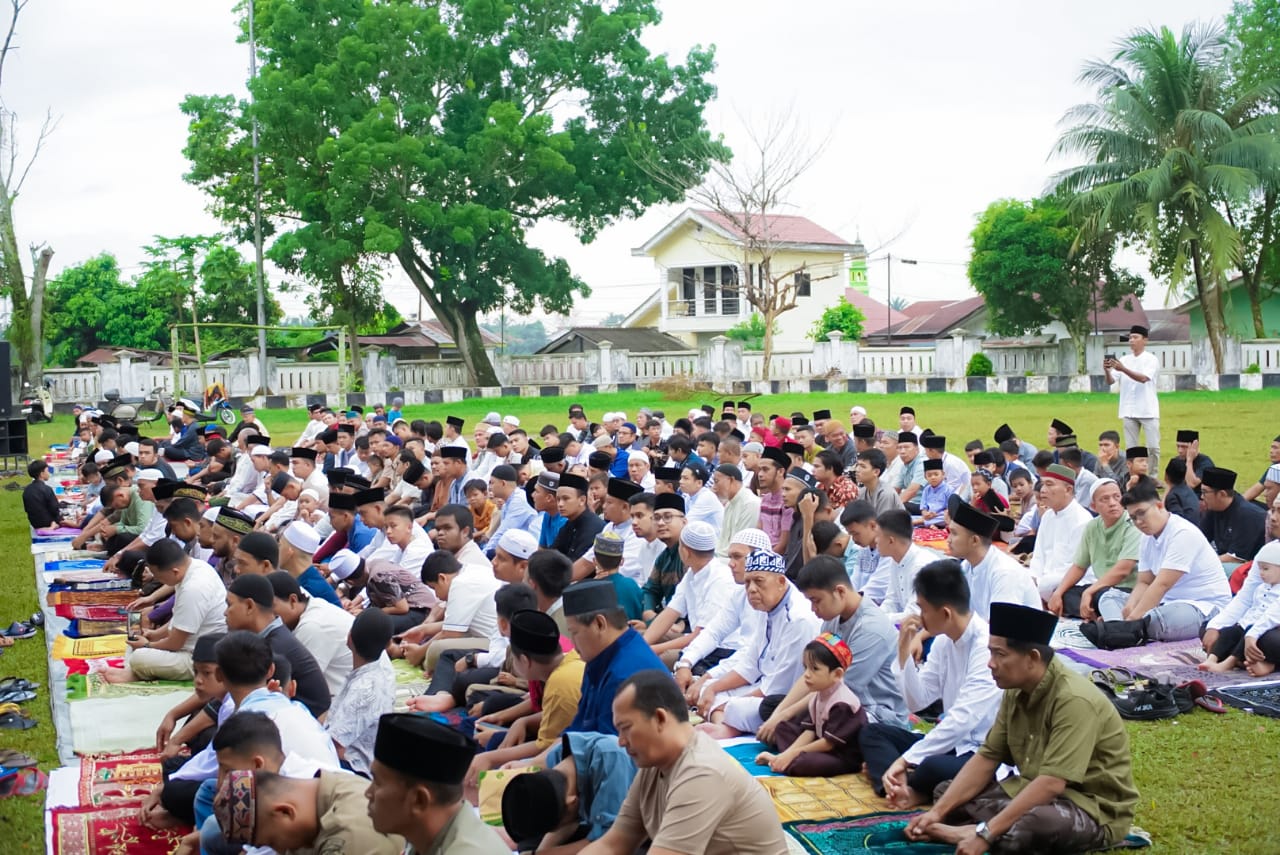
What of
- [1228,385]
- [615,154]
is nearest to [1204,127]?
[1228,385]

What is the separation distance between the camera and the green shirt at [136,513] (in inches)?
456

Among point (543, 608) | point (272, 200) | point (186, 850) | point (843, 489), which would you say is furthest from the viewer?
point (272, 200)

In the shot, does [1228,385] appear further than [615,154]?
No

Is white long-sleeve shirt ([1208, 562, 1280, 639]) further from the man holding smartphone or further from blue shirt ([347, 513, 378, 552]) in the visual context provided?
the man holding smartphone

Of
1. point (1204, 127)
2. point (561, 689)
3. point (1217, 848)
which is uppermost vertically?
point (1204, 127)

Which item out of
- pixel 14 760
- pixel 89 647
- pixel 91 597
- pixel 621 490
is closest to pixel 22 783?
pixel 14 760

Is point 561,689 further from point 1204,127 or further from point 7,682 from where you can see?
point 1204,127

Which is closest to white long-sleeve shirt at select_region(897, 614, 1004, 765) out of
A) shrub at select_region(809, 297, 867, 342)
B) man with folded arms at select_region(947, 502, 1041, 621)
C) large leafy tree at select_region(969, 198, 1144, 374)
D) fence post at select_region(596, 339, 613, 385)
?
man with folded arms at select_region(947, 502, 1041, 621)

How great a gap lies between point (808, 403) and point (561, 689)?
23.4m

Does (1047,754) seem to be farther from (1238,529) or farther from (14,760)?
(1238,529)

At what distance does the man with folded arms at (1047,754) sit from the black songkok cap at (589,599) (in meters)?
1.42

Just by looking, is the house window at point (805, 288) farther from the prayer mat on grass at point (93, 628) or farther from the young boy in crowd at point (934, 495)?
the prayer mat on grass at point (93, 628)

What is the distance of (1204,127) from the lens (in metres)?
27.7

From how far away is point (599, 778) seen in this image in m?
4.29
